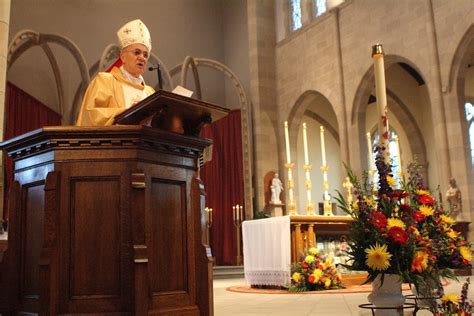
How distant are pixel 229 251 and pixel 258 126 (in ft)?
11.0

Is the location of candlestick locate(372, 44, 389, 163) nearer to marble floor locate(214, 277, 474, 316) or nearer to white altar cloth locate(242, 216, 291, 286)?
marble floor locate(214, 277, 474, 316)

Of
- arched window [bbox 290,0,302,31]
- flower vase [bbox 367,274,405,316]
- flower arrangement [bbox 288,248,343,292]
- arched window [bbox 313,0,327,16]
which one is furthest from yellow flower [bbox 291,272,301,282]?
arched window [bbox 290,0,302,31]

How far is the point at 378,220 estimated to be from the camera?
2420 millimetres

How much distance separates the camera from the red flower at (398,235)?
7.68 ft

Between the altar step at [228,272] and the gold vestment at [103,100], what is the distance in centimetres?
944

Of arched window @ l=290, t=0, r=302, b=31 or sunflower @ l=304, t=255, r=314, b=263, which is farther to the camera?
arched window @ l=290, t=0, r=302, b=31

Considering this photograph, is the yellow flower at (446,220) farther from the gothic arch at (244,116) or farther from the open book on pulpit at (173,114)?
the gothic arch at (244,116)

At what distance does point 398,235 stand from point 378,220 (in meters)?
0.11

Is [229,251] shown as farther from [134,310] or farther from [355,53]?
[134,310]

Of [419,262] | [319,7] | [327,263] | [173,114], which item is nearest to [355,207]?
[419,262]

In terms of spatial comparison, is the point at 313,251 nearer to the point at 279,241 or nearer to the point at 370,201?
the point at 279,241

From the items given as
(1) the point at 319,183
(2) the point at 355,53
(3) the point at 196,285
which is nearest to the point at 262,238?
(3) the point at 196,285

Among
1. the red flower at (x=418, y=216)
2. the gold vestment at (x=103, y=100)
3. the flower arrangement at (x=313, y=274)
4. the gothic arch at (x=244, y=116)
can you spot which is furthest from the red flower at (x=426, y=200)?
the gothic arch at (x=244, y=116)

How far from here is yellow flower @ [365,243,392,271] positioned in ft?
7.55
